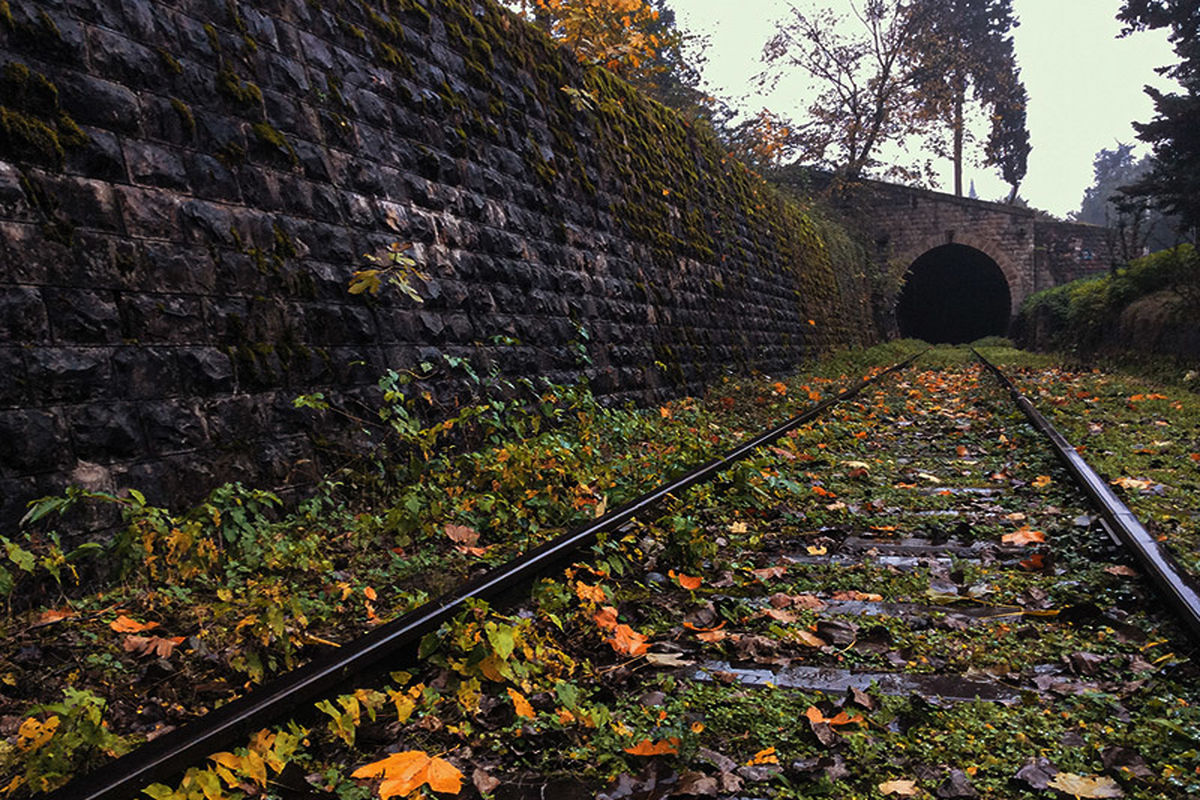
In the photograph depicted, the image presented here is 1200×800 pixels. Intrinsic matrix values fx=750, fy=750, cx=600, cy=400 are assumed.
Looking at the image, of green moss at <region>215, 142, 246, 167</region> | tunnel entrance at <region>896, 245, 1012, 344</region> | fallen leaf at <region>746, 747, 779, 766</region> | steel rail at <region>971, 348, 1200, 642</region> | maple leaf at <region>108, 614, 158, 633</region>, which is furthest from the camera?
tunnel entrance at <region>896, 245, 1012, 344</region>

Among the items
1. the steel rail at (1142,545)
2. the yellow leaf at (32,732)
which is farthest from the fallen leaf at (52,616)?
the steel rail at (1142,545)

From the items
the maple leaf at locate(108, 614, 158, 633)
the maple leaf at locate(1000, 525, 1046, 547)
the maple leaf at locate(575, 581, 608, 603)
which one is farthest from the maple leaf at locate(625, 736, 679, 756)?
the maple leaf at locate(1000, 525, 1046, 547)

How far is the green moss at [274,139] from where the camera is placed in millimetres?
4527

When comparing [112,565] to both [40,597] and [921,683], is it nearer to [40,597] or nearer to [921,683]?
[40,597]

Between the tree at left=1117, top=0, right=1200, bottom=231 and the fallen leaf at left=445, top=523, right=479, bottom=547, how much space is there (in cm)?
1662

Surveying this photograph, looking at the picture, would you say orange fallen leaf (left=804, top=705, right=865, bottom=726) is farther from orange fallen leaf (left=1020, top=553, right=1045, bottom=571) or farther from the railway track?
orange fallen leaf (left=1020, top=553, right=1045, bottom=571)

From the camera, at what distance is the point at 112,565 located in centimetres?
329

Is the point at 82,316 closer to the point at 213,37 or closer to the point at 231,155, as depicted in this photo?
the point at 231,155

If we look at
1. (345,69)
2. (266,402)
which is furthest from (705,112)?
(266,402)

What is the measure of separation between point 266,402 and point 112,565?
4.10 feet

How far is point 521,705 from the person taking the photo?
7.27 ft

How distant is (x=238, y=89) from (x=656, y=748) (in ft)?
14.2

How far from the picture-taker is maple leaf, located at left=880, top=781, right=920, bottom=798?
177cm

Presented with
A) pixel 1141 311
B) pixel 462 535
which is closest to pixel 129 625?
pixel 462 535
